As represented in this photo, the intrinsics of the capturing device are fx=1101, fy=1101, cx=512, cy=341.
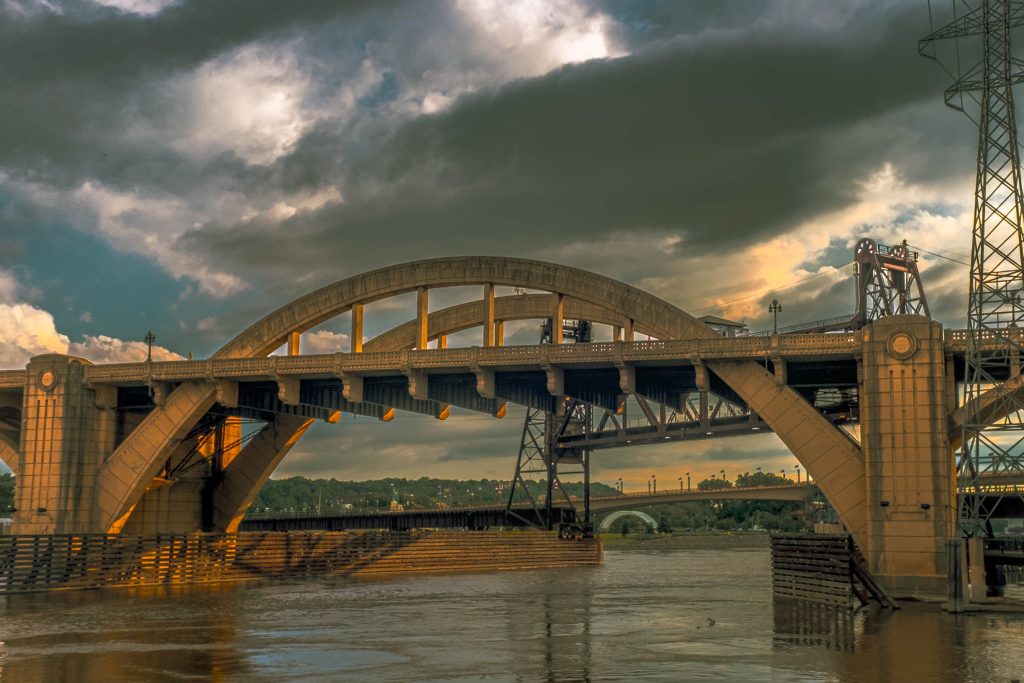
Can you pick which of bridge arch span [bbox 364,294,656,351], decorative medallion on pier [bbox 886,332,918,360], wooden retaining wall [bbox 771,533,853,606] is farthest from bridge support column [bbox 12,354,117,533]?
decorative medallion on pier [bbox 886,332,918,360]

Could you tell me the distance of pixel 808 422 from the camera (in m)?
55.6

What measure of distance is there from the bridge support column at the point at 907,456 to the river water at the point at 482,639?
151 inches

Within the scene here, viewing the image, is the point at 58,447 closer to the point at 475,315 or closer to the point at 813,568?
the point at 475,315

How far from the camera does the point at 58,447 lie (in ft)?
230

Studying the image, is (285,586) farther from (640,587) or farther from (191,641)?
(191,641)

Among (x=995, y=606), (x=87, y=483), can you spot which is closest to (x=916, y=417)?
(x=995, y=606)

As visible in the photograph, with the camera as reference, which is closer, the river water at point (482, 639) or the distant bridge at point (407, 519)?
the river water at point (482, 639)

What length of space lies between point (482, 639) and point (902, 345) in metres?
27.0

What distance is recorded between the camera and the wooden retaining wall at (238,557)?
5988 cm

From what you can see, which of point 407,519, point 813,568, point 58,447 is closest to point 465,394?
point 58,447

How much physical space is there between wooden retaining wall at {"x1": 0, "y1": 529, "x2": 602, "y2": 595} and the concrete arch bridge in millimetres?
7300

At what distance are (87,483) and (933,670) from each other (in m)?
57.4

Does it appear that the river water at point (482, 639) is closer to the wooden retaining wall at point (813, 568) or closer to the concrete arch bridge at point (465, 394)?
the wooden retaining wall at point (813, 568)

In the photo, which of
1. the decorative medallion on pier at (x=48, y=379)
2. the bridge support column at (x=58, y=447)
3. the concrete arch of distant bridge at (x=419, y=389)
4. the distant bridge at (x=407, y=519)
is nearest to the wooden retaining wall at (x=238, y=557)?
the bridge support column at (x=58, y=447)
